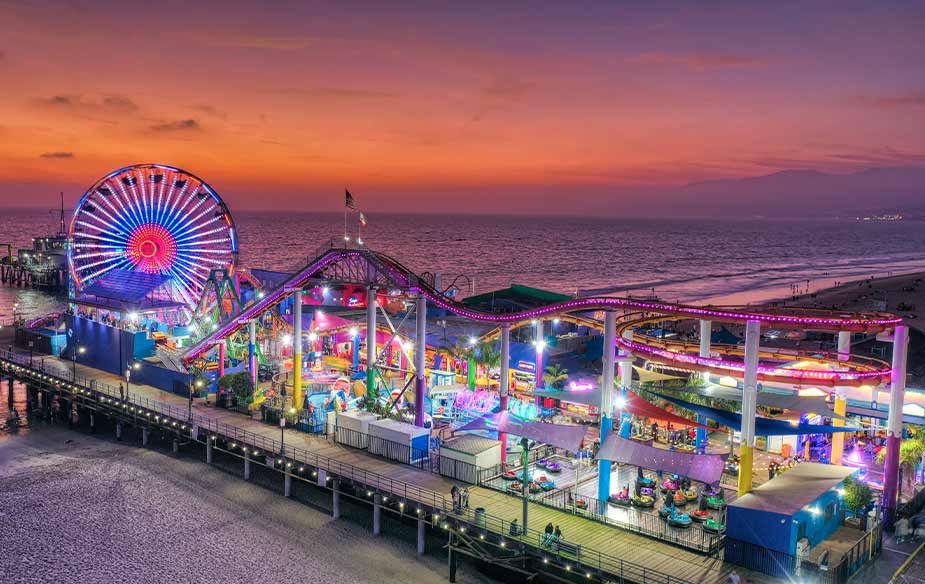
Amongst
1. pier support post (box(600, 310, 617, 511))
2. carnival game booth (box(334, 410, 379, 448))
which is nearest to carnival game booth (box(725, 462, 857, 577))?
pier support post (box(600, 310, 617, 511))

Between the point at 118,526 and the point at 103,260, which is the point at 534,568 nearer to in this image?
the point at 118,526

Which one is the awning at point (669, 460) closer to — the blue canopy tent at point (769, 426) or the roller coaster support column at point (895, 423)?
the blue canopy tent at point (769, 426)

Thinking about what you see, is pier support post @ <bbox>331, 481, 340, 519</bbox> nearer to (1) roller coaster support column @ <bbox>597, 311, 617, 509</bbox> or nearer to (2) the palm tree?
(1) roller coaster support column @ <bbox>597, 311, 617, 509</bbox>

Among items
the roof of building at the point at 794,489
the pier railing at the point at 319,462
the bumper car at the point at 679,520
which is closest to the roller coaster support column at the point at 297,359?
the pier railing at the point at 319,462

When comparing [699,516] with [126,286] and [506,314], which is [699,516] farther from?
[126,286]

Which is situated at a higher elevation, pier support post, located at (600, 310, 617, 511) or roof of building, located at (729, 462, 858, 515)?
pier support post, located at (600, 310, 617, 511)

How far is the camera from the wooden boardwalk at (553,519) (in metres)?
23.9

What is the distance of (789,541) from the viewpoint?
23859 millimetres

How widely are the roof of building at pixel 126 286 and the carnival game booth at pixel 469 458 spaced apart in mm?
34995

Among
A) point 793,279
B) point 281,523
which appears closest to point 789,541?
point 281,523

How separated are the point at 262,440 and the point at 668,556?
2114 cm

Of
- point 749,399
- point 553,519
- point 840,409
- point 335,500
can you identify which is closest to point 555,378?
point 840,409

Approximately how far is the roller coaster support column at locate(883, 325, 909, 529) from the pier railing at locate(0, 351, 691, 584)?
1099 centimetres

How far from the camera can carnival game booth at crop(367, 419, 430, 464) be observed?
3422 centimetres
